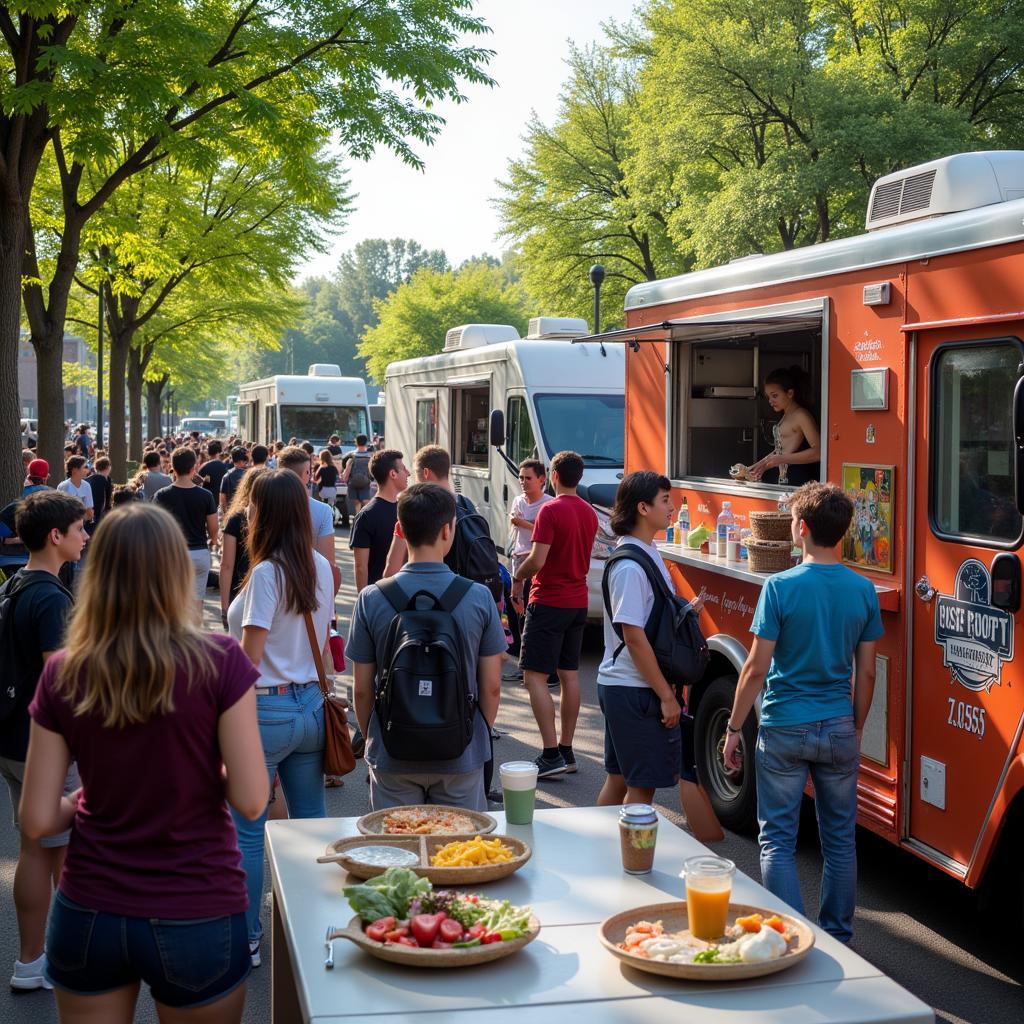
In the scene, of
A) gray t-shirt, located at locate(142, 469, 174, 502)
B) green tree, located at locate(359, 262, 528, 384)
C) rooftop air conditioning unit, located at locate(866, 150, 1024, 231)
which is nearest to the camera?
rooftop air conditioning unit, located at locate(866, 150, 1024, 231)

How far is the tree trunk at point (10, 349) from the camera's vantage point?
480 inches

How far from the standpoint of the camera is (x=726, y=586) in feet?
22.2

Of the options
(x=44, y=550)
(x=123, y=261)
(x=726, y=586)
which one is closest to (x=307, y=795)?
(x=44, y=550)

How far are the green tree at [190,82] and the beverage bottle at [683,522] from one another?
722 centimetres

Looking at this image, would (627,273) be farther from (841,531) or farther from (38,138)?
(841,531)

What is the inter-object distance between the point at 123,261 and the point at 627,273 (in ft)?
53.1

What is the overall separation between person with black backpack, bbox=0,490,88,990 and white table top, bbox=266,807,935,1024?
65.5 inches

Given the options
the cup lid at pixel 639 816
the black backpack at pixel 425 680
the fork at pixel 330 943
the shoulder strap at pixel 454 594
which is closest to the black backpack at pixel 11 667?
the black backpack at pixel 425 680

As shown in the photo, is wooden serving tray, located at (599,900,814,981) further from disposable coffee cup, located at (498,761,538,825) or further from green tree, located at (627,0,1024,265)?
green tree, located at (627,0,1024,265)

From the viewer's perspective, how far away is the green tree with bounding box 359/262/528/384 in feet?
174

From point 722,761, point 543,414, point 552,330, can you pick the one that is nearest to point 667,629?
point 722,761

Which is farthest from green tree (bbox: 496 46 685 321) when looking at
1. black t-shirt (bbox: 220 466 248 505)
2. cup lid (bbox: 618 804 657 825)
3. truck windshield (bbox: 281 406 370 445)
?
cup lid (bbox: 618 804 657 825)

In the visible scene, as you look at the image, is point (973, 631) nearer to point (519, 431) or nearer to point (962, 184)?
point (962, 184)

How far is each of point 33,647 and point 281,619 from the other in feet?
3.01
